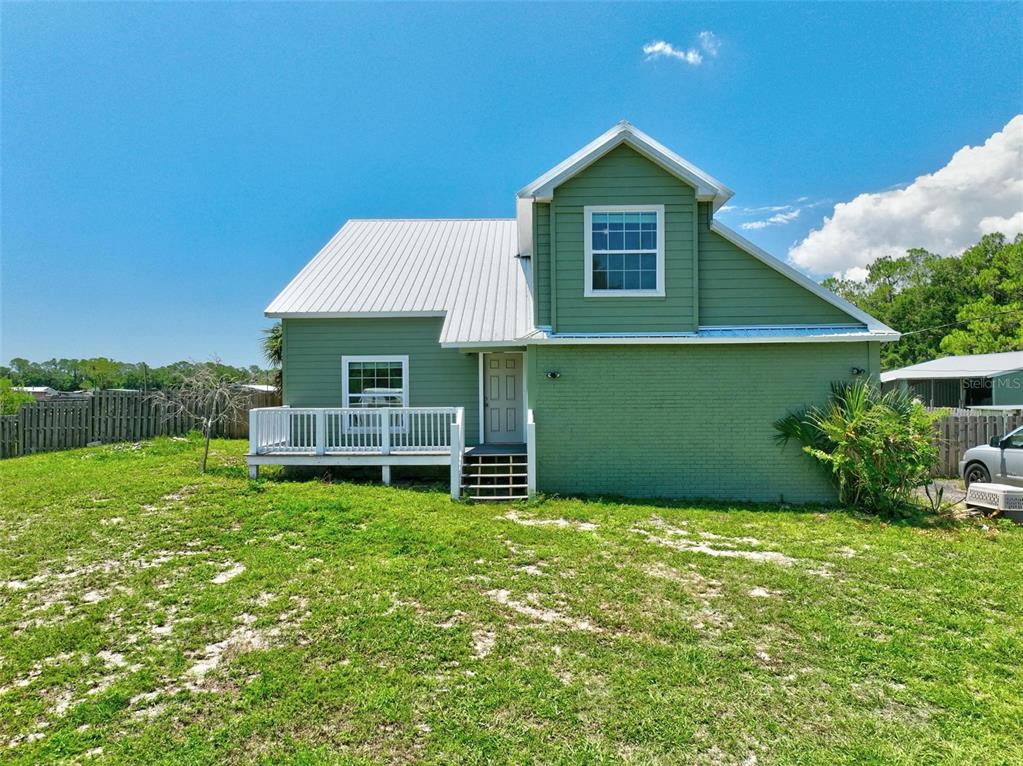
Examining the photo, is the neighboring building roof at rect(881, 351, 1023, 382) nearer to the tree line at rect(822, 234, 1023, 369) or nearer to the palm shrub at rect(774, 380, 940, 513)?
the tree line at rect(822, 234, 1023, 369)

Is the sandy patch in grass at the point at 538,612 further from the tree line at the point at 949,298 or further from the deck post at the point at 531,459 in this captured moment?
the tree line at the point at 949,298

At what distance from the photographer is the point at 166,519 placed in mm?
7469

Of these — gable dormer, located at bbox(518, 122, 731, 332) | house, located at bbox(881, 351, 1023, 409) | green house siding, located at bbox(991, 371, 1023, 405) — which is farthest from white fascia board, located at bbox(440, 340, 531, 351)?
green house siding, located at bbox(991, 371, 1023, 405)

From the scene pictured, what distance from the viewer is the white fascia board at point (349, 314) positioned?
1173 cm

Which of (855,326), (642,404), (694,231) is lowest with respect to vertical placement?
(642,404)

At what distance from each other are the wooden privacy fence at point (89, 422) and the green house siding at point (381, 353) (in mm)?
6463

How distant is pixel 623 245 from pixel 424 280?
5.42 metres

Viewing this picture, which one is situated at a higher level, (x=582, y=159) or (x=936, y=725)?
(x=582, y=159)

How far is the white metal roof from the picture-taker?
11.5 metres

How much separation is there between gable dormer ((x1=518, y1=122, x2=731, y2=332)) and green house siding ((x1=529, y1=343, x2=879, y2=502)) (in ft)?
2.53

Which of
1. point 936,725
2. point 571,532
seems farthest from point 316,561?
point 936,725

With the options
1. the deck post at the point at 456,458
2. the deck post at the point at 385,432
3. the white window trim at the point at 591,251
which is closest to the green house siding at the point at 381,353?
the deck post at the point at 385,432

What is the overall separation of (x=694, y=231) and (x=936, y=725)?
8.58 meters

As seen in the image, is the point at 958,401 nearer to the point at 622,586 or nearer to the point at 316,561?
the point at 622,586
